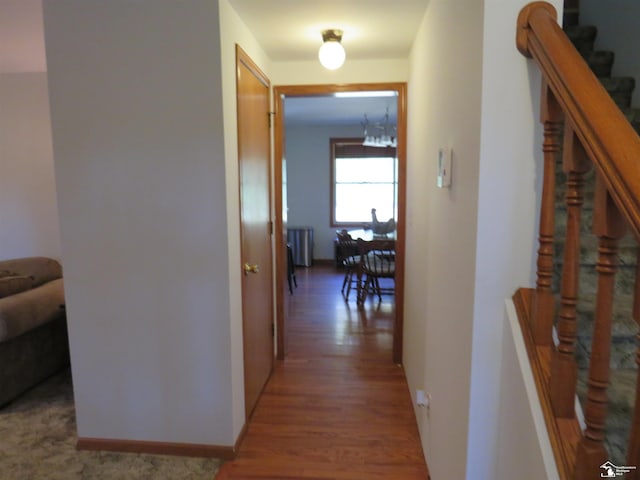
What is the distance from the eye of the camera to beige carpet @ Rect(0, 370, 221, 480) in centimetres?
207

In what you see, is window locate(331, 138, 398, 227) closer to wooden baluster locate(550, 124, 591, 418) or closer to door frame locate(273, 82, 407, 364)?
door frame locate(273, 82, 407, 364)

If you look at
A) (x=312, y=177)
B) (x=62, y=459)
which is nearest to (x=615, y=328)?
(x=62, y=459)

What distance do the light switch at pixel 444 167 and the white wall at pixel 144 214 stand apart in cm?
100

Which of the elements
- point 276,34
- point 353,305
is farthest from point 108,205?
point 353,305

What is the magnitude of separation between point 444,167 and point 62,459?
2.38 m

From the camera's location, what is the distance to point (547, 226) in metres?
1.11

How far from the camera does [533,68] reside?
1.20 metres

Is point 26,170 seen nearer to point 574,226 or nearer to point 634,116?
point 574,226

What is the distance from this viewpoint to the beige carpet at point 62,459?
207 cm

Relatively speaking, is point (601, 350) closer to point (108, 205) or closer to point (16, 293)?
point (108, 205)

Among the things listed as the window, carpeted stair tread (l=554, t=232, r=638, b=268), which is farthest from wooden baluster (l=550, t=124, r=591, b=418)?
the window

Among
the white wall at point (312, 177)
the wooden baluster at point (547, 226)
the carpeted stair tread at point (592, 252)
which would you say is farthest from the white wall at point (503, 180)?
the white wall at point (312, 177)

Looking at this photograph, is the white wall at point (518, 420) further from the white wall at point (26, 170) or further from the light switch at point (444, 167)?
the white wall at point (26, 170)

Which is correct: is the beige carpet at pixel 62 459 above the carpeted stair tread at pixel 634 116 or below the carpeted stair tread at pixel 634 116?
below
